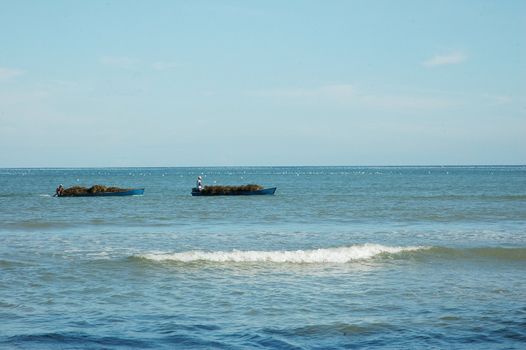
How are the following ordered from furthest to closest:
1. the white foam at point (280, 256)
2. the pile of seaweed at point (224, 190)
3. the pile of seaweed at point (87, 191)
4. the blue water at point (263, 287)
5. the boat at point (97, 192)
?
1. the pile of seaweed at point (224, 190)
2. the pile of seaweed at point (87, 191)
3. the boat at point (97, 192)
4. the white foam at point (280, 256)
5. the blue water at point (263, 287)

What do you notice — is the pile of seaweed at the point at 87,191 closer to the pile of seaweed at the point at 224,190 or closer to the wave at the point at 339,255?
the pile of seaweed at the point at 224,190

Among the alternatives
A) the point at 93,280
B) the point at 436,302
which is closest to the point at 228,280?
the point at 93,280

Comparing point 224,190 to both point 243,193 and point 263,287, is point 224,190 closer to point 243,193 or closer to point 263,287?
point 243,193

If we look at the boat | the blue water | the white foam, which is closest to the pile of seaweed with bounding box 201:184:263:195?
the boat

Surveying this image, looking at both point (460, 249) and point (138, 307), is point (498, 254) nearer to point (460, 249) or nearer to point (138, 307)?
point (460, 249)

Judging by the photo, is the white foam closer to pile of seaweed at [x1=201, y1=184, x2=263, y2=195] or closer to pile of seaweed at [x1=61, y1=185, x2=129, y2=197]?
pile of seaweed at [x1=201, y1=184, x2=263, y2=195]

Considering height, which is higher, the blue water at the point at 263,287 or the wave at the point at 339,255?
the wave at the point at 339,255

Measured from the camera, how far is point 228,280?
55.9ft

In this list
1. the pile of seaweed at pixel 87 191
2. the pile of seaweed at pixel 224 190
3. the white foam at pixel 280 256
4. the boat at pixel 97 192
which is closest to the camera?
the white foam at pixel 280 256

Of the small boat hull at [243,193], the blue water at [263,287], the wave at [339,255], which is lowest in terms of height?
the blue water at [263,287]

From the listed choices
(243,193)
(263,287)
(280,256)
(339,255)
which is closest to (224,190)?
(243,193)

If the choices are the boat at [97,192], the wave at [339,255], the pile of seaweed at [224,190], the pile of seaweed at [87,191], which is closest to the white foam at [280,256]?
the wave at [339,255]

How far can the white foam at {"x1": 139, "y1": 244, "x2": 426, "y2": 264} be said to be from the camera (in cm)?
2041

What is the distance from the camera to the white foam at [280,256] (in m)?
20.4
